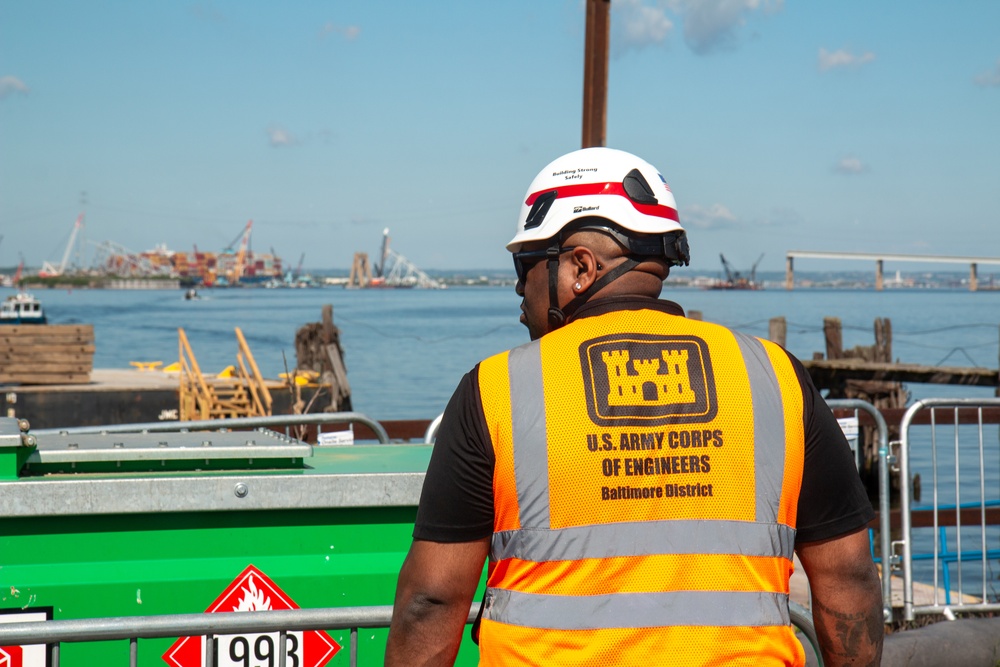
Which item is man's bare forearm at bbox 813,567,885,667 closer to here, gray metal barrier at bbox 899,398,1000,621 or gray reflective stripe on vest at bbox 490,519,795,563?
gray reflective stripe on vest at bbox 490,519,795,563

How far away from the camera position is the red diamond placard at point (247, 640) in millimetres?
3246

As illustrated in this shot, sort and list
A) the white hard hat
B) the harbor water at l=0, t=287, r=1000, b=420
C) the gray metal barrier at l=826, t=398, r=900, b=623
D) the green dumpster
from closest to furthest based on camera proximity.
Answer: the white hard hat
the green dumpster
the gray metal barrier at l=826, t=398, r=900, b=623
the harbor water at l=0, t=287, r=1000, b=420

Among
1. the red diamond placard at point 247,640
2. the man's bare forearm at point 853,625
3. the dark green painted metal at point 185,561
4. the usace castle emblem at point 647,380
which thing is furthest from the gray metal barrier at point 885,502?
the usace castle emblem at point 647,380

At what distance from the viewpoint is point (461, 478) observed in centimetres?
206

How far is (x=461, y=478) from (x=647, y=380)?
405mm

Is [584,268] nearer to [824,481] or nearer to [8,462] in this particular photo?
[824,481]

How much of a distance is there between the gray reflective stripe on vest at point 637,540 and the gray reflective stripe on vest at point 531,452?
1.5 inches

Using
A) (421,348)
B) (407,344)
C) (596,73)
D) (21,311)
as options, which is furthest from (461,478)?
(407,344)

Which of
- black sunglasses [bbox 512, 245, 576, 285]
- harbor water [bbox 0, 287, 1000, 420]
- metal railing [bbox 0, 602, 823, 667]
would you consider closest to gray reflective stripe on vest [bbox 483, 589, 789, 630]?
black sunglasses [bbox 512, 245, 576, 285]

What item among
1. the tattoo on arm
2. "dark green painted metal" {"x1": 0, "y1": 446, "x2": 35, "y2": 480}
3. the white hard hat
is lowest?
the tattoo on arm

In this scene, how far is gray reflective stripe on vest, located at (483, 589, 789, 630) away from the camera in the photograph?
1.98m

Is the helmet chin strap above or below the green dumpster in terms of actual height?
above

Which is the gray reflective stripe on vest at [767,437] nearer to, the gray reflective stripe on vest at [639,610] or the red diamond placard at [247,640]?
the gray reflective stripe on vest at [639,610]

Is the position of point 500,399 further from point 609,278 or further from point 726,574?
point 726,574
